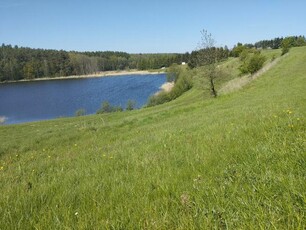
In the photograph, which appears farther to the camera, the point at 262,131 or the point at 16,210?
the point at 262,131

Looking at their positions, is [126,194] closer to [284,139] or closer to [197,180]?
[197,180]

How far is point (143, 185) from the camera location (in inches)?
131

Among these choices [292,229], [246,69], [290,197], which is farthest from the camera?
[246,69]

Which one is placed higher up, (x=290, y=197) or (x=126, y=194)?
(x=290, y=197)

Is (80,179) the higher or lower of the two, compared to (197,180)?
lower

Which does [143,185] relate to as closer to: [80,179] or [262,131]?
[80,179]

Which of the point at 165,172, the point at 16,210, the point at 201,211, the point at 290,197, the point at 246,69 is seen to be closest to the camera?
the point at 290,197

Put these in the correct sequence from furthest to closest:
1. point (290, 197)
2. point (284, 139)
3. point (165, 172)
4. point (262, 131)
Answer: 1. point (262, 131)
2. point (284, 139)
3. point (165, 172)
4. point (290, 197)

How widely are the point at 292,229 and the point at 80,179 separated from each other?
3.05 meters

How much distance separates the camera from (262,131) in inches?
199

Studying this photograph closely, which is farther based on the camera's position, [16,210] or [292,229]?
[16,210]

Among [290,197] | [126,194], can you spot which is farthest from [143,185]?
[290,197]

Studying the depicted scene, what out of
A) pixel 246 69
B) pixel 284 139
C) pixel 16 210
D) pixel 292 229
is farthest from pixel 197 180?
pixel 246 69

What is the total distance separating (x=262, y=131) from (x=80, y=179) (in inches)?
125
